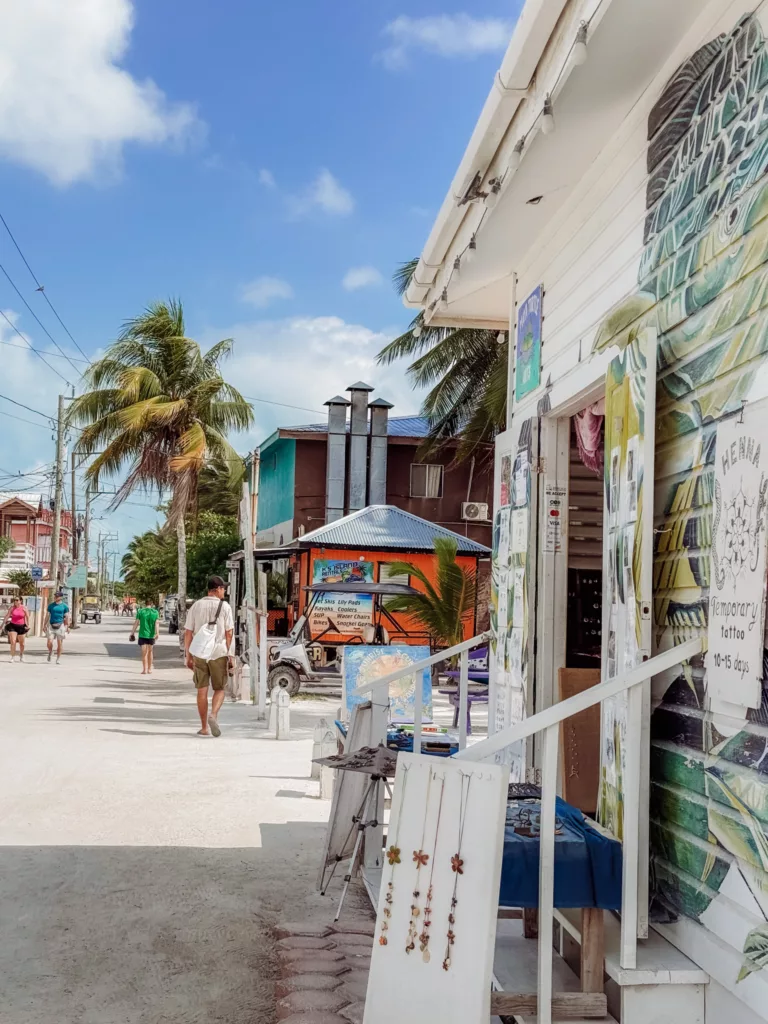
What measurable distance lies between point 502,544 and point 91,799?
153 inches

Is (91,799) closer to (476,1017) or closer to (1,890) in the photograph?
(1,890)

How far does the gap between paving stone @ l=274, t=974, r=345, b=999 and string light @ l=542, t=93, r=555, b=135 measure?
3.56m

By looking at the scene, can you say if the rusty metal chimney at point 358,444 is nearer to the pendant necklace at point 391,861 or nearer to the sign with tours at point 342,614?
the sign with tours at point 342,614

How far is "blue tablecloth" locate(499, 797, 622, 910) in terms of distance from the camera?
11.4 ft

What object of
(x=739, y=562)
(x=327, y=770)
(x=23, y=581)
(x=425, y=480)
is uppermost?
(x=425, y=480)

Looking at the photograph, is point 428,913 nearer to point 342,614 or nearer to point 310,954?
point 310,954

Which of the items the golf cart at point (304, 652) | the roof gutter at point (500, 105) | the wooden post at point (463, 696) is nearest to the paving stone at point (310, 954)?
the wooden post at point (463, 696)

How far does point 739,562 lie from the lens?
3.23 meters

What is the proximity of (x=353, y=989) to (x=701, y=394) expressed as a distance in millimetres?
2667

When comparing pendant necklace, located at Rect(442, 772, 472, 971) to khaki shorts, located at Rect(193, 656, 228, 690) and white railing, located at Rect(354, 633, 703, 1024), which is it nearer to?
white railing, located at Rect(354, 633, 703, 1024)

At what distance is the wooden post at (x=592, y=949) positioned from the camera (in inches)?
137

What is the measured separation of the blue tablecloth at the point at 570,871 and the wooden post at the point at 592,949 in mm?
50

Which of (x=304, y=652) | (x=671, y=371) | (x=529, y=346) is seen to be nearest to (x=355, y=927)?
(x=671, y=371)

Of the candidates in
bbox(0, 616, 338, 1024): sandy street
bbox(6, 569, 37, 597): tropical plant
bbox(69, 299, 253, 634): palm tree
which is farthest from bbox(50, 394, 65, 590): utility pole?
bbox(0, 616, 338, 1024): sandy street
